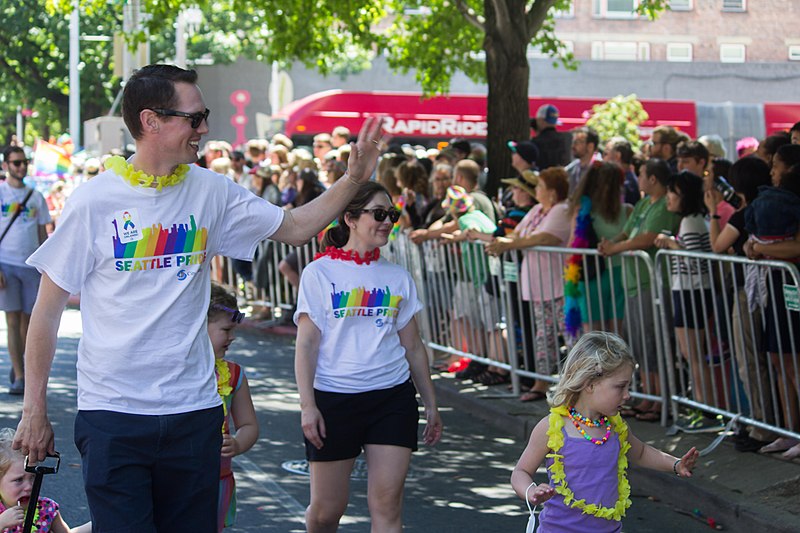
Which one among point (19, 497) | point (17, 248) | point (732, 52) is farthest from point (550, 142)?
point (732, 52)

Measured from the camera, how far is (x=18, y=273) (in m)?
11.5

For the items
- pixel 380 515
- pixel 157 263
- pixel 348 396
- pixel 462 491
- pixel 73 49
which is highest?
pixel 73 49

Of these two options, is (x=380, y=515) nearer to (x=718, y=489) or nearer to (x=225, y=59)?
(x=718, y=489)

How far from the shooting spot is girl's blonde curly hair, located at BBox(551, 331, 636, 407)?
486 centimetres

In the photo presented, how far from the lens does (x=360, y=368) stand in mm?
5797

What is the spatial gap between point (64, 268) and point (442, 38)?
19.9 meters

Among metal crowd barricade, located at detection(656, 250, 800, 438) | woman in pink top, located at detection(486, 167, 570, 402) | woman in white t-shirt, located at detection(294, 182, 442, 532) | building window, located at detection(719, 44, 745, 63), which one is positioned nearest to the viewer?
woman in white t-shirt, located at detection(294, 182, 442, 532)

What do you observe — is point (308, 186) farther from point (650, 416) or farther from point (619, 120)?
point (619, 120)

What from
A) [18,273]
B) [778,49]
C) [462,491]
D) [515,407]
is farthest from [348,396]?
[778,49]

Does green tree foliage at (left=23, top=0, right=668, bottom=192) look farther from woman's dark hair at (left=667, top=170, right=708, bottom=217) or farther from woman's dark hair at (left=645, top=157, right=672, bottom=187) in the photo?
woman's dark hair at (left=667, top=170, right=708, bottom=217)

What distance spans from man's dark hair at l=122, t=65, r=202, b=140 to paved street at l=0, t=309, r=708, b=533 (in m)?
3.43

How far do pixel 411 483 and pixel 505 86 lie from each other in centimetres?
795

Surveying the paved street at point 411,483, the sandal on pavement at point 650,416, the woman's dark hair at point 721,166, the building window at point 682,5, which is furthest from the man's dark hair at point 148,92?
the building window at point 682,5

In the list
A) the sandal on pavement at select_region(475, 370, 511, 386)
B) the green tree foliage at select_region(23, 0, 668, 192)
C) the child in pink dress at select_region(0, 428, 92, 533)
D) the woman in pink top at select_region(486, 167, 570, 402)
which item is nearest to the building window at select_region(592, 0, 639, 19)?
the green tree foliage at select_region(23, 0, 668, 192)
